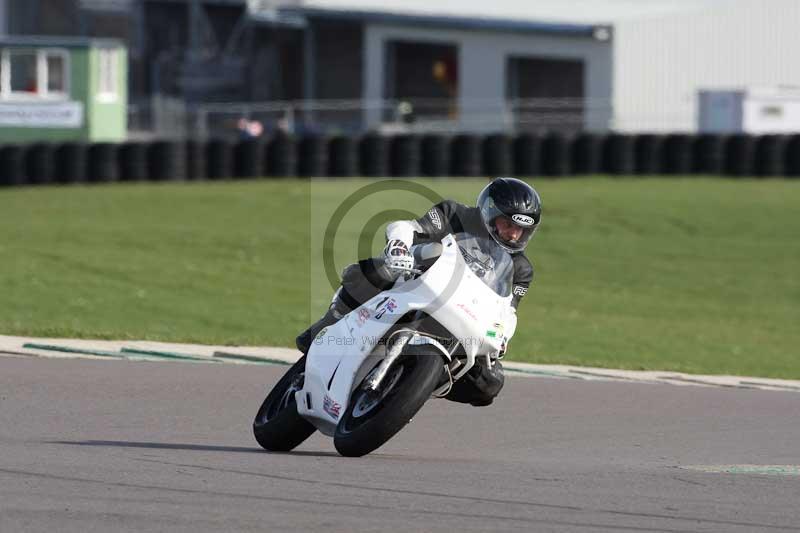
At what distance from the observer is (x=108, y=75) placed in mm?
37188

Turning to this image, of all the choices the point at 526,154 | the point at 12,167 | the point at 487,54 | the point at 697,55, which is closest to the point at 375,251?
the point at 526,154

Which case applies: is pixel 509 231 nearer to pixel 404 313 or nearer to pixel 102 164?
pixel 404 313

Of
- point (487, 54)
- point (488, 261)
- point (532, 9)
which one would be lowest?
point (488, 261)

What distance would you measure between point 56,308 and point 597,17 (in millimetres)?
27743

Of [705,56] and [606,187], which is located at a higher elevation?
[705,56]

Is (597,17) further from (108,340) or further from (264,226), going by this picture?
(108,340)

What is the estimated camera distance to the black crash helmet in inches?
293

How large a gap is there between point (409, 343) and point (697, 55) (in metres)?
33.9

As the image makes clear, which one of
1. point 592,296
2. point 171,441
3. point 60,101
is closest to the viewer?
point 171,441

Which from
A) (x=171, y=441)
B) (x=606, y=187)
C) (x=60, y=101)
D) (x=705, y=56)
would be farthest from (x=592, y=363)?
(x=705, y=56)

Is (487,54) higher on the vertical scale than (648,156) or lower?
higher

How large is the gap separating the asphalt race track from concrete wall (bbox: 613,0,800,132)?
1125 inches

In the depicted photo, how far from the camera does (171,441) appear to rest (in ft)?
25.7

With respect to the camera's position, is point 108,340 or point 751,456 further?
point 108,340
